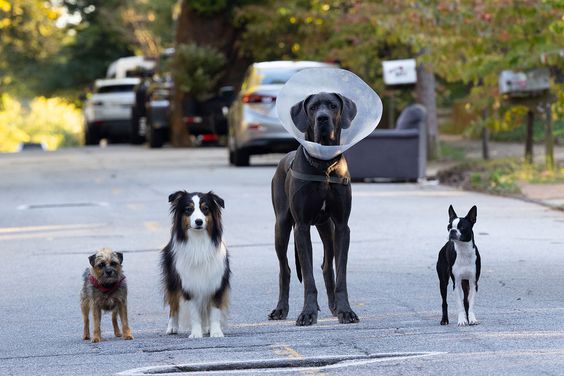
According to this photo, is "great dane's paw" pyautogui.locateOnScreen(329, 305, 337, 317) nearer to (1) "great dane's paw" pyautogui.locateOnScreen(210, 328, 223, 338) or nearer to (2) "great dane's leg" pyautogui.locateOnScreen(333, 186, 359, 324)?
(2) "great dane's leg" pyautogui.locateOnScreen(333, 186, 359, 324)

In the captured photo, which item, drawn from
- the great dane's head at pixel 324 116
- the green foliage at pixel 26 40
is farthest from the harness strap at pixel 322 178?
the green foliage at pixel 26 40

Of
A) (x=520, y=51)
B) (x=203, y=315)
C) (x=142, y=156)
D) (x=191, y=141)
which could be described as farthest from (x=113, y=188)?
(x=191, y=141)

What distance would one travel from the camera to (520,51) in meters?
Answer: 21.8

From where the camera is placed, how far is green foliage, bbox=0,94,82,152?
79.0 meters

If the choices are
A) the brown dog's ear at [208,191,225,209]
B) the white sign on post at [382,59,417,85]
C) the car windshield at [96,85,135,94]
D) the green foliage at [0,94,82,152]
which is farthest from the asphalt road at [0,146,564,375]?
the green foliage at [0,94,82,152]

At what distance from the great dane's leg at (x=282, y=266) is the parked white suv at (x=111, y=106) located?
3676cm

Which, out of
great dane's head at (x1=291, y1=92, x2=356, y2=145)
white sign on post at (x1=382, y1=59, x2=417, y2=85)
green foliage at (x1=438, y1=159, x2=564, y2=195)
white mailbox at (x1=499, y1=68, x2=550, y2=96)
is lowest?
green foliage at (x1=438, y1=159, x2=564, y2=195)

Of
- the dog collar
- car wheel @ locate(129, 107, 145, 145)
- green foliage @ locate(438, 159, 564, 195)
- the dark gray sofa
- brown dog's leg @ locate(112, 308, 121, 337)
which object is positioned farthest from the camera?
car wheel @ locate(129, 107, 145, 145)

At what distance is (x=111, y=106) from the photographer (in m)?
48.0

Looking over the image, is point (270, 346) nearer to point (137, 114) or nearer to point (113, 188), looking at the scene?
point (113, 188)

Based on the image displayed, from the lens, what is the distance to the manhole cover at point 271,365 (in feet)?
26.2

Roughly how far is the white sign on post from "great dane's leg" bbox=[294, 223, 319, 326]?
755 inches

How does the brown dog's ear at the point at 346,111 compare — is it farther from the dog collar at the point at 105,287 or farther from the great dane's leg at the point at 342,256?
the dog collar at the point at 105,287

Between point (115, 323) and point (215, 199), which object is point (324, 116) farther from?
point (115, 323)
